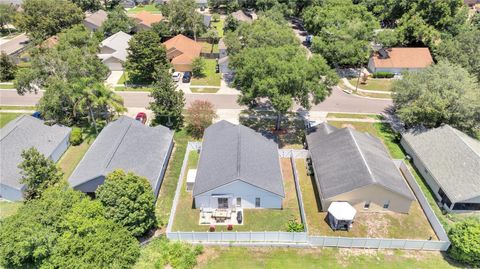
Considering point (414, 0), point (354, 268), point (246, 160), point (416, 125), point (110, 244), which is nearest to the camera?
point (110, 244)

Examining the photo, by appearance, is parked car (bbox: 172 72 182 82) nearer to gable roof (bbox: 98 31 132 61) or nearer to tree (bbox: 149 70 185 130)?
gable roof (bbox: 98 31 132 61)

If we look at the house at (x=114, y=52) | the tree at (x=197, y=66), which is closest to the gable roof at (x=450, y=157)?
the tree at (x=197, y=66)

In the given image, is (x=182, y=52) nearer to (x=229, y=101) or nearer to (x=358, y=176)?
(x=229, y=101)

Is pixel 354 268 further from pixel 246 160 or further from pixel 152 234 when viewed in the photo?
pixel 152 234

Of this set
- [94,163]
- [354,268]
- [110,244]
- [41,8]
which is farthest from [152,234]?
[41,8]

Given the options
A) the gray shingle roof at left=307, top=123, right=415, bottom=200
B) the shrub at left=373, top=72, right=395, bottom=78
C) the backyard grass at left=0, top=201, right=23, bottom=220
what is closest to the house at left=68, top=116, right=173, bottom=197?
the backyard grass at left=0, top=201, right=23, bottom=220

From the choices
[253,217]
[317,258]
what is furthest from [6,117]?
[317,258]
